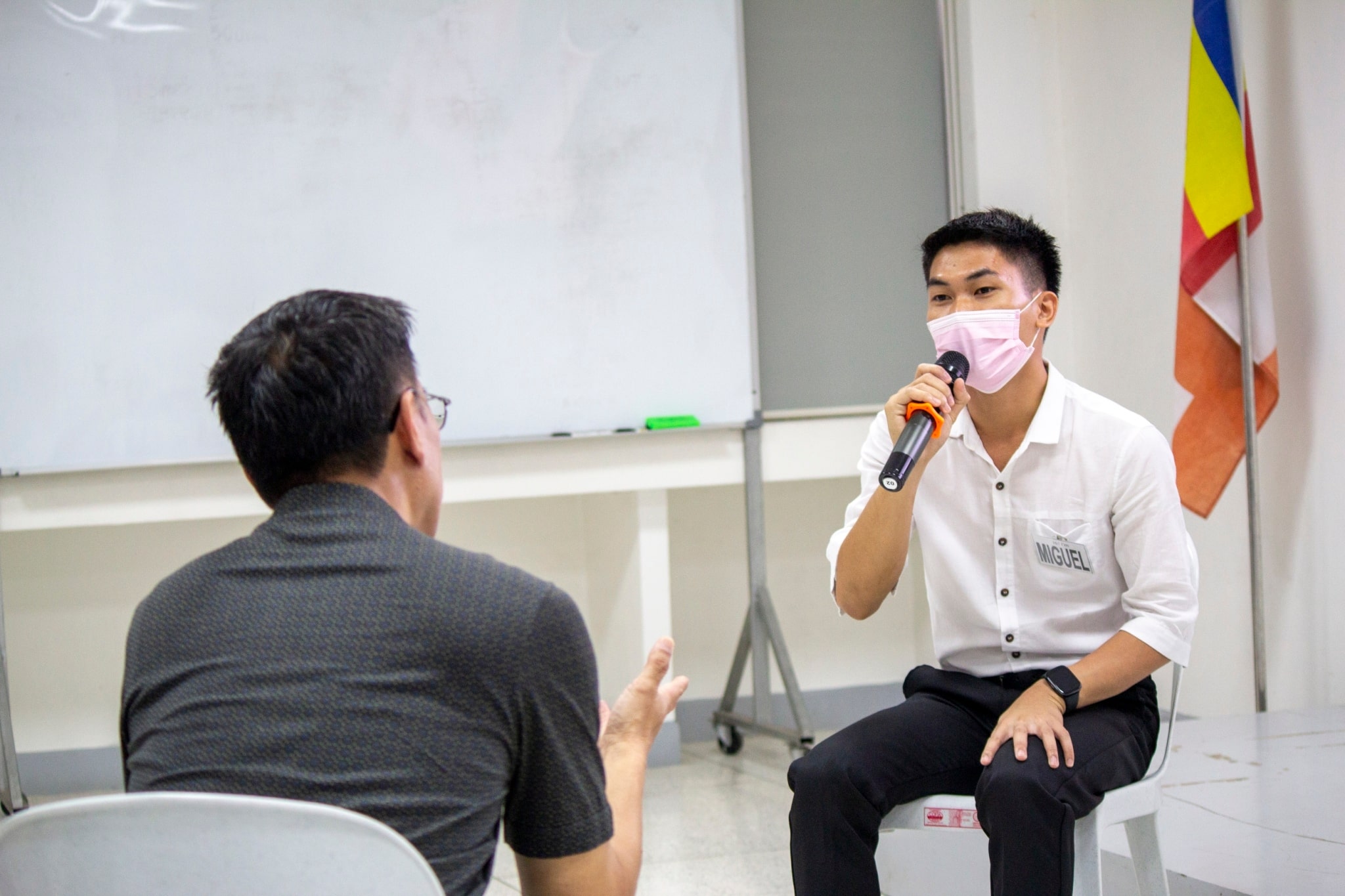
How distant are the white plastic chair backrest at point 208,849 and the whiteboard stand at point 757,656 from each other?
7.60 ft

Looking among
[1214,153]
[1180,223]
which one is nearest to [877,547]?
[1214,153]

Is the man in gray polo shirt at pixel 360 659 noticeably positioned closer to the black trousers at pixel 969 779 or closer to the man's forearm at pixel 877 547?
the black trousers at pixel 969 779

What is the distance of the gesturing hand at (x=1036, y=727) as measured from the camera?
1.34 meters

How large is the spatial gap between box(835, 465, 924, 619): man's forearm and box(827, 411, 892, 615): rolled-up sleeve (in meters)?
0.04

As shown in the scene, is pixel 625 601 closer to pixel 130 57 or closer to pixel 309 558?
pixel 130 57

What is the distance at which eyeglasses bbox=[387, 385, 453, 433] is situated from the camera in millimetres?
914

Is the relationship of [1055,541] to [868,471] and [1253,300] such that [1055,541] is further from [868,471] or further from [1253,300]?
[1253,300]

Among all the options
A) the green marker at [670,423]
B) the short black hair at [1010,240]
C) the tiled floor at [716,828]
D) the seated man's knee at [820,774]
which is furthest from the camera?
the green marker at [670,423]

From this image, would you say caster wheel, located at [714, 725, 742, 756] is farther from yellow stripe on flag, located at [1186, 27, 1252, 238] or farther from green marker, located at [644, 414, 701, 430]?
yellow stripe on flag, located at [1186, 27, 1252, 238]

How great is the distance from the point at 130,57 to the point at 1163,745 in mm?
2669

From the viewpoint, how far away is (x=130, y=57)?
2766 millimetres

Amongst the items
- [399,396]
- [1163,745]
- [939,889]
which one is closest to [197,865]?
[399,396]

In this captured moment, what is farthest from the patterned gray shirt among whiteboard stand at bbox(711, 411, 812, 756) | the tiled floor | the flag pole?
whiteboard stand at bbox(711, 411, 812, 756)

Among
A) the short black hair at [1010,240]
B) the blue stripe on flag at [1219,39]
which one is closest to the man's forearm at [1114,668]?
the short black hair at [1010,240]
